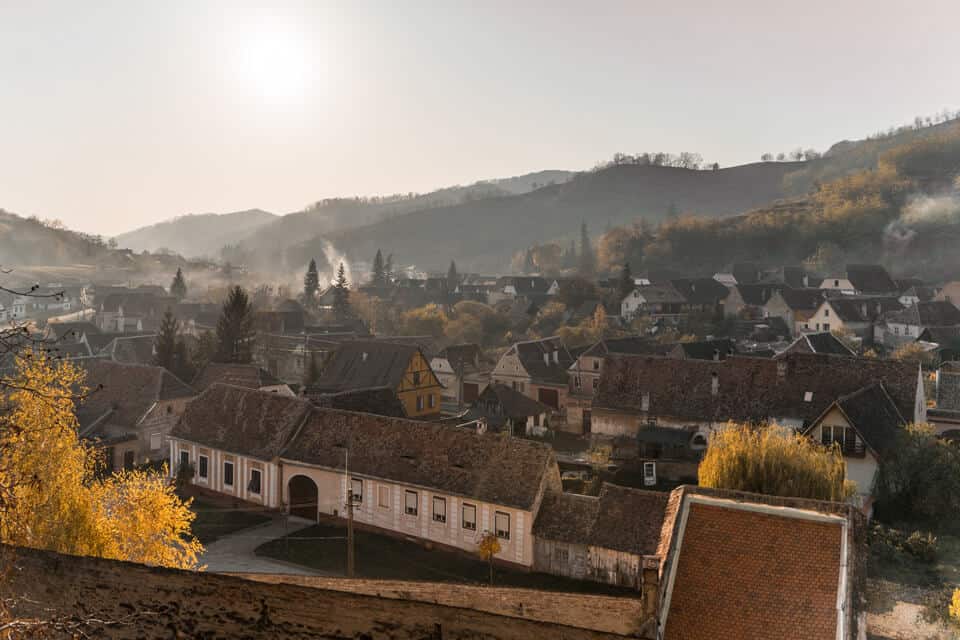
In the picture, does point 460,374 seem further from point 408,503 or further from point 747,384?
point 408,503

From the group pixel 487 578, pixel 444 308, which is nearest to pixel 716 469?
pixel 487 578

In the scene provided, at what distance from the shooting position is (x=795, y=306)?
90062mm

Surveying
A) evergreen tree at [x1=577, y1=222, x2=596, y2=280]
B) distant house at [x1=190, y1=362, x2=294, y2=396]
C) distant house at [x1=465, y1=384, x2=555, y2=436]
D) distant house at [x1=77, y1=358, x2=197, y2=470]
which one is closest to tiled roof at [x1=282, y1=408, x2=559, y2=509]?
distant house at [x1=77, y1=358, x2=197, y2=470]

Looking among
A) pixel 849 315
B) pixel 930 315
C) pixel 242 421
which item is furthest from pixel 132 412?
pixel 930 315

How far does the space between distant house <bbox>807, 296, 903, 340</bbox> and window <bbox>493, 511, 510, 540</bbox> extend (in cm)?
6369

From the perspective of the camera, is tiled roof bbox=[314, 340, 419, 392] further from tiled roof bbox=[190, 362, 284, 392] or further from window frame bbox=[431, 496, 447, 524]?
window frame bbox=[431, 496, 447, 524]

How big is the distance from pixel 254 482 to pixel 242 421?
3583 millimetres

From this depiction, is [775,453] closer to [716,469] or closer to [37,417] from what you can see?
[716,469]

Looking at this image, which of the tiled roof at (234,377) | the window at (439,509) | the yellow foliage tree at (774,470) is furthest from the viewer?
the tiled roof at (234,377)

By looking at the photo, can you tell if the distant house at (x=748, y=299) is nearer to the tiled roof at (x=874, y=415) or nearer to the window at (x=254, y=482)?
the tiled roof at (x=874, y=415)

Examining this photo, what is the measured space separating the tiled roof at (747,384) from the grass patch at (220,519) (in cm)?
2116

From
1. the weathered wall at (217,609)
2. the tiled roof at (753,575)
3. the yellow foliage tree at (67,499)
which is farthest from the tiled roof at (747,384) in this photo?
the weathered wall at (217,609)

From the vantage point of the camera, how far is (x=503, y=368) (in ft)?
214

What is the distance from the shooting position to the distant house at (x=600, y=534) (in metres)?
26.8
